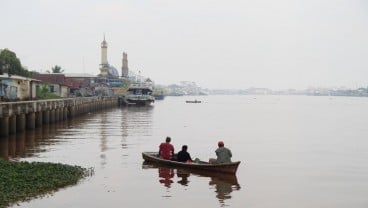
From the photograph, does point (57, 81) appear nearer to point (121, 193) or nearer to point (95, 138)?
point (95, 138)

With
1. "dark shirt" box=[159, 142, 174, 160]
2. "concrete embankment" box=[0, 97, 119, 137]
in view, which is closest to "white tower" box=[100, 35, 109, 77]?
"concrete embankment" box=[0, 97, 119, 137]

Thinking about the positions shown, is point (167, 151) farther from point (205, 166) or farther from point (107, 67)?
point (107, 67)

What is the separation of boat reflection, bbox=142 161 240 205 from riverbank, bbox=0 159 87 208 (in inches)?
140

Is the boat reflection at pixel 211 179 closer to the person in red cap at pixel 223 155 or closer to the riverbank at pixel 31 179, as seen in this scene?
the person in red cap at pixel 223 155

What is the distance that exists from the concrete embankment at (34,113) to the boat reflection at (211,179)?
15667 millimetres

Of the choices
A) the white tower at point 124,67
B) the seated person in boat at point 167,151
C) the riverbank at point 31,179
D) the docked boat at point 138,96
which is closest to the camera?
the riverbank at point 31,179

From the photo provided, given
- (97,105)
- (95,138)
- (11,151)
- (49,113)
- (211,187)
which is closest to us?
(211,187)

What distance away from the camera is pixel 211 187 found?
21.0 metres

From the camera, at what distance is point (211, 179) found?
22.5 m

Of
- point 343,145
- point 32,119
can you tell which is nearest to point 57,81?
point 32,119

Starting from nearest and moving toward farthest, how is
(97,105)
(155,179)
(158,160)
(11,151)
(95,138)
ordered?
(155,179), (158,160), (11,151), (95,138), (97,105)

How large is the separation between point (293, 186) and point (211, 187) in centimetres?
370

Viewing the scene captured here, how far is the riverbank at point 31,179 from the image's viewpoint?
17.1 meters

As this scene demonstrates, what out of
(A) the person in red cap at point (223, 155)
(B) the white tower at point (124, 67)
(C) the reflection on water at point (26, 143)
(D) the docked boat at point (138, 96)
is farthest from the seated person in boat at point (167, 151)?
(B) the white tower at point (124, 67)
